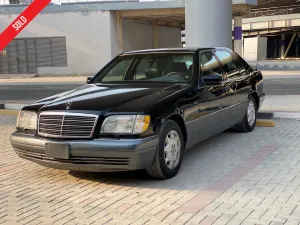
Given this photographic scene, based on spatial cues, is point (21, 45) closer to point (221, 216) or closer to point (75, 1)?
point (75, 1)

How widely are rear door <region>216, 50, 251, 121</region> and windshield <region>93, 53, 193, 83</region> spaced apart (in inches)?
38.3

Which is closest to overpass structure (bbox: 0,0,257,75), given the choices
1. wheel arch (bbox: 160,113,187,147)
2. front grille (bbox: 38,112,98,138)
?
wheel arch (bbox: 160,113,187,147)

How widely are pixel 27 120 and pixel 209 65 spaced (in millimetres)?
2807

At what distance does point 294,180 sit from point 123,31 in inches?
1015

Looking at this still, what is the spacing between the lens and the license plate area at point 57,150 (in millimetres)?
4531

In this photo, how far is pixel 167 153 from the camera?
4871 mm

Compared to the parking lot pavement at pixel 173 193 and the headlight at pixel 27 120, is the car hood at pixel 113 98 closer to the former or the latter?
the headlight at pixel 27 120

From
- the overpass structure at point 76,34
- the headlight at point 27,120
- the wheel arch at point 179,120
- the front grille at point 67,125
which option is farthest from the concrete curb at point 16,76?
the wheel arch at point 179,120

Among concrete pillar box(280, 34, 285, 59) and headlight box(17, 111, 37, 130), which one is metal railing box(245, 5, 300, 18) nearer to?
concrete pillar box(280, 34, 285, 59)

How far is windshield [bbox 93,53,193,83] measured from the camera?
5.82 m

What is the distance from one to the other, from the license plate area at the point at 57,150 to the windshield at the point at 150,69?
1.81m

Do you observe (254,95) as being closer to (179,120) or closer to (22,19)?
(179,120)

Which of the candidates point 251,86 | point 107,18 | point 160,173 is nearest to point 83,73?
point 107,18

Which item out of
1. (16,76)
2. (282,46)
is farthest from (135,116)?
(282,46)
